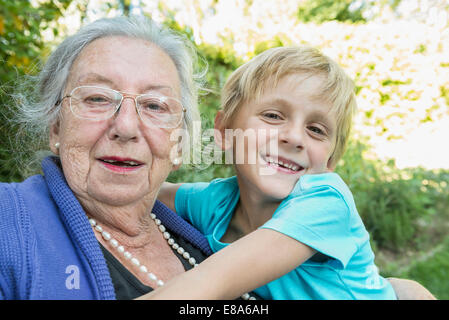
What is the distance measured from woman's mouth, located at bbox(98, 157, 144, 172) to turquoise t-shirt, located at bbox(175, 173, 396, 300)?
682 millimetres

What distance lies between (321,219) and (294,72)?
93 centimetres

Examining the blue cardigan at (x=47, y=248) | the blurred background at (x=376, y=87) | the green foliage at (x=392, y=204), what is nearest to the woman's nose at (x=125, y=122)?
the blue cardigan at (x=47, y=248)

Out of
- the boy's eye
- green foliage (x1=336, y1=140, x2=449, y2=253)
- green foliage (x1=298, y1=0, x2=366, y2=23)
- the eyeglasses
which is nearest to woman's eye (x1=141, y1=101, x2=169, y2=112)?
the eyeglasses

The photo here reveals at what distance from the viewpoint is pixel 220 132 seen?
8.61 ft

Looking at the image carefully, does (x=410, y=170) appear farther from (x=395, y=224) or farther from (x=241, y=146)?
(x=241, y=146)

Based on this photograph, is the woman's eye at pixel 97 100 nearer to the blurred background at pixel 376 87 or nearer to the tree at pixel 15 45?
the tree at pixel 15 45

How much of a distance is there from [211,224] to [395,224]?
4.39 meters

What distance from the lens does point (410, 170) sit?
736 centimetres

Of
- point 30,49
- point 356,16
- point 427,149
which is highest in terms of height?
point 30,49

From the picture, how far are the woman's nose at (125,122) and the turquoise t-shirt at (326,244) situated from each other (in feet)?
2.52

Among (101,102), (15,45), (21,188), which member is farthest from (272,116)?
(15,45)

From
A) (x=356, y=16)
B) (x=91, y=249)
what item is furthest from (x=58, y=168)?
(x=356, y=16)

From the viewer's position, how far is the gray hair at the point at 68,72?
6.46 feet
